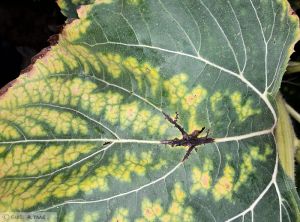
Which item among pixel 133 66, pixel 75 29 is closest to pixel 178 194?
pixel 133 66

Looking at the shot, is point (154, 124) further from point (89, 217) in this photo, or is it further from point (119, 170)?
point (89, 217)

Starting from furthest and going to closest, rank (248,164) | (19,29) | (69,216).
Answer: (19,29), (248,164), (69,216)

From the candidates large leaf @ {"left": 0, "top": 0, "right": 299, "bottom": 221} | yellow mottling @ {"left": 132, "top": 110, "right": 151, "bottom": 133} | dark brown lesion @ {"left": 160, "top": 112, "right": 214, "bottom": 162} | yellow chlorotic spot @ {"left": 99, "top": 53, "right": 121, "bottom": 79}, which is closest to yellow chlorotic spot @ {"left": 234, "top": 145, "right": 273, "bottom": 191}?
large leaf @ {"left": 0, "top": 0, "right": 299, "bottom": 221}

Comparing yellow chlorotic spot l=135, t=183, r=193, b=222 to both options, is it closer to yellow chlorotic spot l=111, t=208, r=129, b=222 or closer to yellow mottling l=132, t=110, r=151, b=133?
yellow chlorotic spot l=111, t=208, r=129, b=222

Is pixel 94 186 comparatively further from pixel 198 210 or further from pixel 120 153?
pixel 198 210

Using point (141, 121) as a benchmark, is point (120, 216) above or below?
below

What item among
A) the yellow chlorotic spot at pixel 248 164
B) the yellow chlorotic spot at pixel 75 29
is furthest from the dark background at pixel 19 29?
the yellow chlorotic spot at pixel 248 164
